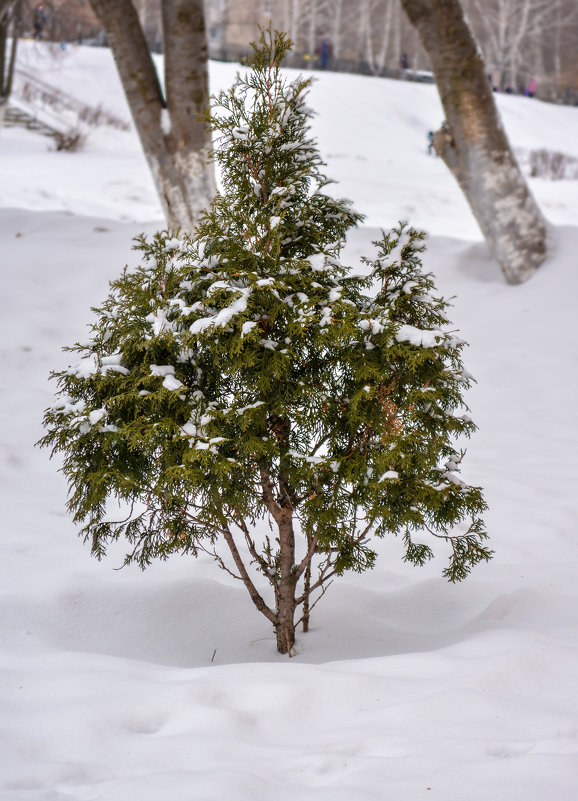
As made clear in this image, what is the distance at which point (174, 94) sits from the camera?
699 cm

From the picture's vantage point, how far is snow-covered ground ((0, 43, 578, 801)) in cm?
201

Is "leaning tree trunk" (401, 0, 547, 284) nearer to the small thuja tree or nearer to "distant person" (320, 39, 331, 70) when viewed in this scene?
the small thuja tree

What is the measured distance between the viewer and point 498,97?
29.8m

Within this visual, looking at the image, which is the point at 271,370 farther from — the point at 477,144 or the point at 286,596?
the point at 477,144

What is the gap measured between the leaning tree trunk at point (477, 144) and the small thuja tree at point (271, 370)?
15.5ft

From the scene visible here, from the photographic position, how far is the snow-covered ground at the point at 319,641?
201cm

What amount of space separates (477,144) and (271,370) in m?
5.51

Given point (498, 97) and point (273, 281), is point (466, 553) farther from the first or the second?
point (498, 97)

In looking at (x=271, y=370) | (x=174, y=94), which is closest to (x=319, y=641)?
(x=271, y=370)

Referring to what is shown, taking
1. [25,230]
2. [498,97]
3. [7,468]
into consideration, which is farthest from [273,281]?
[498,97]

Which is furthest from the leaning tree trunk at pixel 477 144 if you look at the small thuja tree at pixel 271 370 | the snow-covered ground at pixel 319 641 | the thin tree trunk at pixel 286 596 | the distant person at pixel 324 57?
the distant person at pixel 324 57

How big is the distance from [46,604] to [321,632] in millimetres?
1339

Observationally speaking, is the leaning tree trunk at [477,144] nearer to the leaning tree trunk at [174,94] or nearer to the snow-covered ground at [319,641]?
the snow-covered ground at [319,641]

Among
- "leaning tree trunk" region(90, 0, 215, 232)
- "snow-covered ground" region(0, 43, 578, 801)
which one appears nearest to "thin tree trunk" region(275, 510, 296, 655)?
"snow-covered ground" region(0, 43, 578, 801)
